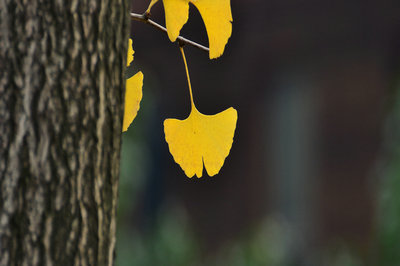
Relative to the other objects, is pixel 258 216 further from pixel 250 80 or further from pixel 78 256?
pixel 78 256

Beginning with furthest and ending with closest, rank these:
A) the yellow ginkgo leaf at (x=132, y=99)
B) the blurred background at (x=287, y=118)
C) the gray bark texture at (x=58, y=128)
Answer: the blurred background at (x=287, y=118) → the yellow ginkgo leaf at (x=132, y=99) → the gray bark texture at (x=58, y=128)

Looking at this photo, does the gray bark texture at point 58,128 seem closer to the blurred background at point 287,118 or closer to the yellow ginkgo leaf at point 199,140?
the yellow ginkgo leaf at point 199,140

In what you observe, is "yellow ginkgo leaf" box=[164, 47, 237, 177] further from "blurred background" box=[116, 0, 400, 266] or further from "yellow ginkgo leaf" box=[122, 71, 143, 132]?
"blurred background" box=[116, 0, 400, 266]

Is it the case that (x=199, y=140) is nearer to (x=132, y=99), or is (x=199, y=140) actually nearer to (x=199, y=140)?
(x=199, y=140)

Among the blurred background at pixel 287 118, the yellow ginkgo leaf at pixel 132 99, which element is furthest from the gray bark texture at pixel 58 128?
the blurred background at pixel 287 118

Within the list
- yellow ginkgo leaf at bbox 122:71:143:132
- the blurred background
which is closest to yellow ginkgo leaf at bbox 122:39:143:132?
yellow ginkgo leaf at bbox 122:71:143:132

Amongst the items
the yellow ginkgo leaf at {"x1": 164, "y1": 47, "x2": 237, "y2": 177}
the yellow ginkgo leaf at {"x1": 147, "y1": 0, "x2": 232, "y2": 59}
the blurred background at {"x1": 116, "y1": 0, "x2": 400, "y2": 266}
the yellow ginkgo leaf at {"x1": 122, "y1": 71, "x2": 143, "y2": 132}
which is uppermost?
the yellow ginkgo leaf at {"x1": 147, "y1": 0, "x2": 232, "y2": 59}
